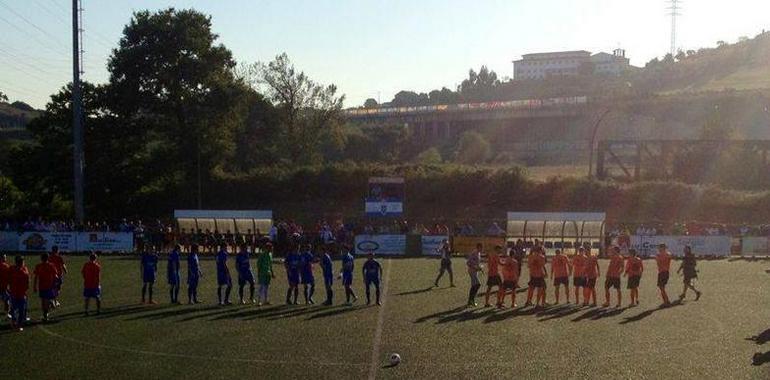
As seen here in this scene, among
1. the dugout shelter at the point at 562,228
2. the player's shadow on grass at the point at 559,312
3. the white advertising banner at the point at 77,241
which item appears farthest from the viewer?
the white advertising banner at the point at 77,241

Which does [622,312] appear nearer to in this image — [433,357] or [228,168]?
[433,357]

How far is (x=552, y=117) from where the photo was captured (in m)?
125

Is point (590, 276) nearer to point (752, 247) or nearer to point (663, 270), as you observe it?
point (663, 270)

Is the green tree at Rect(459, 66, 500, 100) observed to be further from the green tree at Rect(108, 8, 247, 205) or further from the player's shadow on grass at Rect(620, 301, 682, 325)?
the player's shadow on grass at Rect(620, 301, 682, 325)

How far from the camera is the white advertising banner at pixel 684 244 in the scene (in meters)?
44.5

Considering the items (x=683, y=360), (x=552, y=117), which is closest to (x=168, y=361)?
(x=683, y=360)

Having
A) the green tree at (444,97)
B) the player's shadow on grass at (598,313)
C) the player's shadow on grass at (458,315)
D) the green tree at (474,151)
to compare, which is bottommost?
the player's shadow on grass at (598,313)

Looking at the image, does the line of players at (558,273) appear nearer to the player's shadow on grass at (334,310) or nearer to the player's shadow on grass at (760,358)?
the player's shadow on grass at (334,310)

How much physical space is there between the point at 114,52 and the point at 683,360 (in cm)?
5053

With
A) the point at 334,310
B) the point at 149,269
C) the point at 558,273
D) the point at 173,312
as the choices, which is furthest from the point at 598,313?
the point at 149,269

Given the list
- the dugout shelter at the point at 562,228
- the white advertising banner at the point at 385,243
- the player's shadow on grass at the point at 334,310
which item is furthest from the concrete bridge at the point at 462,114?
the player's shadow on grass at the point at 334,310

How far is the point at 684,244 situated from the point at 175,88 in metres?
35.9

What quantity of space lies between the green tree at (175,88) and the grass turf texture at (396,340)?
3394 centimetres

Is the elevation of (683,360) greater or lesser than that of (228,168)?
lesser
